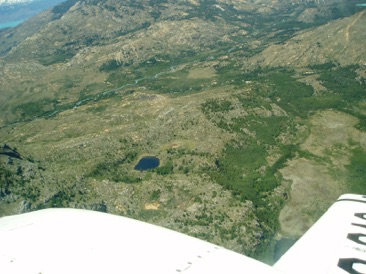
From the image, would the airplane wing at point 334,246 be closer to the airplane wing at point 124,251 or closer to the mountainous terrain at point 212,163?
the airplane wing at point 124,251

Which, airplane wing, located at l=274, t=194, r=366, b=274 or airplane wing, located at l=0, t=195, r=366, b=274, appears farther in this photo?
airplane wing, located at l=274, t=194, r=366, b=274

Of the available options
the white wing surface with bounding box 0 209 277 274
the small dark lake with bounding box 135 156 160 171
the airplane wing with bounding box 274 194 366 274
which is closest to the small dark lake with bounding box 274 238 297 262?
the small dark lake with bounding box 135 156 160 171

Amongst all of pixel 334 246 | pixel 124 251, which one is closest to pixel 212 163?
pixel 334 246

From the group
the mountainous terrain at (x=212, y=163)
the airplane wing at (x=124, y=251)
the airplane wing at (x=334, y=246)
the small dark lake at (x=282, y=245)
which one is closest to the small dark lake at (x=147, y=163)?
the mountainous terrain at (x=212, y=163)

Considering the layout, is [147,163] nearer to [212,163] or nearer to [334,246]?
[212,163]

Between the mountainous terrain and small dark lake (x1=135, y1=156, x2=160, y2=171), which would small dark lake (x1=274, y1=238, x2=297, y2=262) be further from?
small dark lake (x1=135, y1=156, x2=160, y2=171)

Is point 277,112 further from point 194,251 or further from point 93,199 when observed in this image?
point 194,251

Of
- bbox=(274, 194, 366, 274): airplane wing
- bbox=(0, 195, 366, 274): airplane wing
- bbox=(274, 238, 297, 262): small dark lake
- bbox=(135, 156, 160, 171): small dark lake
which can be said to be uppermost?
bbox=(0, 195, 366, 274): airplane wing

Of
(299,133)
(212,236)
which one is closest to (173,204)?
(212,236)
